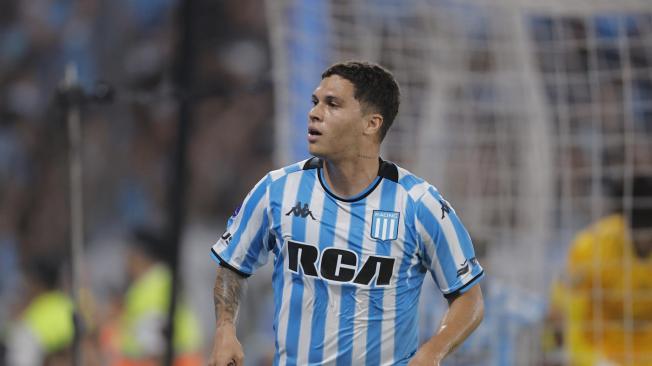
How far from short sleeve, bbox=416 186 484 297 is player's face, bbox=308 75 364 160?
0.95ft

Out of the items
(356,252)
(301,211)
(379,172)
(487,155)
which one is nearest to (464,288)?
(356,252)

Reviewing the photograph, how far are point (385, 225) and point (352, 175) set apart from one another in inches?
7.8

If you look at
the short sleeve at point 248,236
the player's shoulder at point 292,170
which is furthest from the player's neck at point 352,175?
the short sleeve at point 248,236

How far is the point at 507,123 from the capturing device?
7.63 metres

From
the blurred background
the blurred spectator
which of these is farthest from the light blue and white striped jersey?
the blurred spectator

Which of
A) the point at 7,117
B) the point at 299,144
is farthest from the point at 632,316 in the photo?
the point at 7,117

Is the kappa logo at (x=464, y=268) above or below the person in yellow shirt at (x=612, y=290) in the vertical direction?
above

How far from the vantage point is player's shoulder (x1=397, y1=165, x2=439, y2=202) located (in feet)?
11.8

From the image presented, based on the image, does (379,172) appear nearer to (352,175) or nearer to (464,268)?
(352,175)

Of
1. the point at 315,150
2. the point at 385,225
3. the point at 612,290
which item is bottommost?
the point at 612,290

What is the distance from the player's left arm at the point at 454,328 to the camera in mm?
3396

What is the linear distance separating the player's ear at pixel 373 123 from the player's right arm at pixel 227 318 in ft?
2.10

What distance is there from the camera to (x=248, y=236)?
147 inches

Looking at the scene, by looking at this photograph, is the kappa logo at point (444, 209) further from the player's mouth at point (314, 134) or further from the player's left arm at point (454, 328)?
the player's mouth at point (314, 134)
